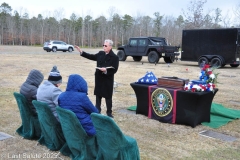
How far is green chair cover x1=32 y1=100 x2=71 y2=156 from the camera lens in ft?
12.1

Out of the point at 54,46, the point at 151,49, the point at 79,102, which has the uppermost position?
the point at 54,46

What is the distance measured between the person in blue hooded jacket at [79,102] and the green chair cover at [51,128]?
25 centimetres

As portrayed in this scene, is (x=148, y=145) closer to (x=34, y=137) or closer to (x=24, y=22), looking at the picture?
(x=34, y=137)

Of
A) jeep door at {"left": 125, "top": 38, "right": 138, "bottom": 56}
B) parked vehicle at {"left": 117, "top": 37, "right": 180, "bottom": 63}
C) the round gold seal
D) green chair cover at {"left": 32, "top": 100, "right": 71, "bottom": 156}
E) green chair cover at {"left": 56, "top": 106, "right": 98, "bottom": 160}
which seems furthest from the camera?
jeep door at {"left": 125, "top": 38, "right": 138, "bottom": 56}

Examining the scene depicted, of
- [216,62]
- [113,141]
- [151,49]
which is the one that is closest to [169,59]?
[151,49]

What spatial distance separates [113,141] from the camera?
298 centimetres

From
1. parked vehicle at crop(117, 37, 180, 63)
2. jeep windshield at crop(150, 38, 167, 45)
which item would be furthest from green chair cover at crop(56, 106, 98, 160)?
jeep windshield at crop(150, 38, 167, 45)

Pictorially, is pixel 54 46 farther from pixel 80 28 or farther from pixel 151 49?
pixel 80 28

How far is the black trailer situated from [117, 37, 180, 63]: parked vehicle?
4.24ft

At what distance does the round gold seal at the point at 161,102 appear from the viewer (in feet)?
17.3

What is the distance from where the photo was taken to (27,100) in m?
4.23

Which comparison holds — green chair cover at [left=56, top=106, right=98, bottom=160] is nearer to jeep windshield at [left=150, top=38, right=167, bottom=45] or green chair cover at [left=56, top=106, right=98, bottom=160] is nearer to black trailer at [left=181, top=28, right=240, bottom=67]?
black trailer at [left=181, top=28, right=240, bottom=67]

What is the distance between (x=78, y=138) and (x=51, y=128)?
0.57 meters

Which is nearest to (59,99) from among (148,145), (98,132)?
(98,132)
